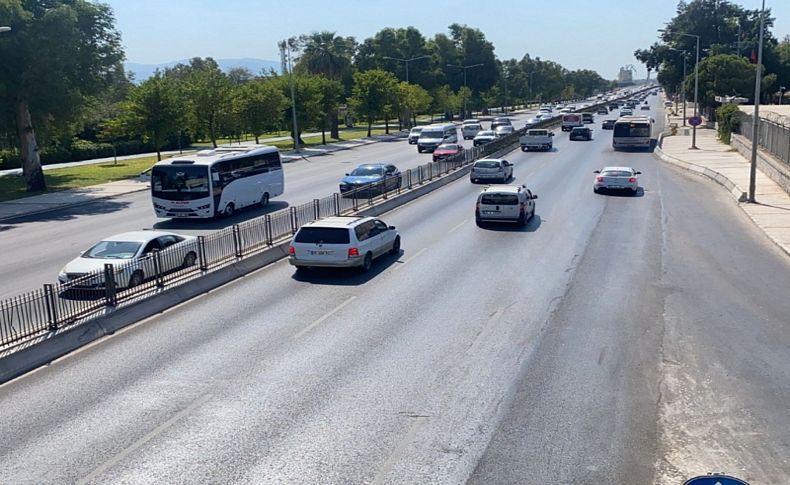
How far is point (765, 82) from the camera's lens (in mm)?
83250

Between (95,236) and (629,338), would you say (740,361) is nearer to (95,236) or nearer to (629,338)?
(629,338)

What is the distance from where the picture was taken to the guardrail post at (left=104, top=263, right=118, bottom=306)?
16406 millimetres

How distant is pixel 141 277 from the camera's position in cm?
1839

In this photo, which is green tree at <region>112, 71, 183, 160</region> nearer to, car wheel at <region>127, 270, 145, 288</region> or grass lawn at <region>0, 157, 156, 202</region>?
grass lawn at <region>0, 157, 156, 202</region>

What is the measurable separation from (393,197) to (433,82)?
317 feet

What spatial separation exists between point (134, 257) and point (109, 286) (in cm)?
338

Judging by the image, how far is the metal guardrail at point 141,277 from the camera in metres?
14.8

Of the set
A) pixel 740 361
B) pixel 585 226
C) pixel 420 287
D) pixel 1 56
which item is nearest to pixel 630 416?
pixel 740 361

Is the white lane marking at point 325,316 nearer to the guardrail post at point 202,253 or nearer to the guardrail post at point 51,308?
the guardrail post at point 202,253

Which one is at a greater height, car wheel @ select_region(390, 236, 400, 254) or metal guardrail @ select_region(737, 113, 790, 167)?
metal guardrail @ select_region(737, 113, 790, 167)

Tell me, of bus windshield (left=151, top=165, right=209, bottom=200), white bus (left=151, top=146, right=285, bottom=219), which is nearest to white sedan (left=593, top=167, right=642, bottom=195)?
white bus (left=151, top=146, right=285, bottom=219)

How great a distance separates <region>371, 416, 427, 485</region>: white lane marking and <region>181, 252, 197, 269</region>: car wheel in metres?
10.7

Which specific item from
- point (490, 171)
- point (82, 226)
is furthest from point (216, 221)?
point (490, 171)

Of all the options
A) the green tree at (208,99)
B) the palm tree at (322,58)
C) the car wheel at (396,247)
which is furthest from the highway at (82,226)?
the palm tree at (322,58)
